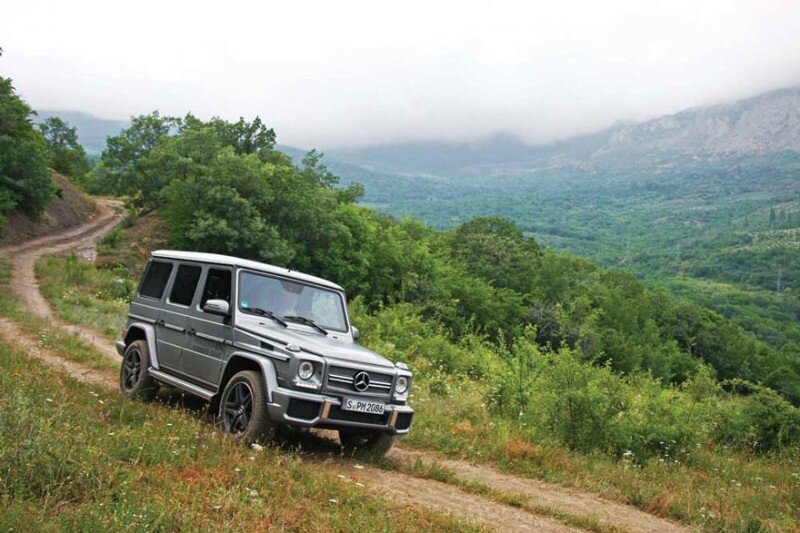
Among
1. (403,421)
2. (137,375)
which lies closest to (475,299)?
(137,375)

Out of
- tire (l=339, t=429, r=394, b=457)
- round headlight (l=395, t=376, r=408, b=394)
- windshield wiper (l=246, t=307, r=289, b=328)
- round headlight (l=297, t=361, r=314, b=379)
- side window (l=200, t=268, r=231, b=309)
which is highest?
side window (l=200, t=268, r=231, b=309)

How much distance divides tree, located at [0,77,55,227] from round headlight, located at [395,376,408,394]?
114 ft

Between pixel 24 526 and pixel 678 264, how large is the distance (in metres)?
207

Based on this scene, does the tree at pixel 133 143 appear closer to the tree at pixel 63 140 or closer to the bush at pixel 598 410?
the tree at pixel 63 140

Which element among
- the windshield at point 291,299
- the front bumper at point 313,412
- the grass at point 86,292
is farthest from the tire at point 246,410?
the grass at point 86,292

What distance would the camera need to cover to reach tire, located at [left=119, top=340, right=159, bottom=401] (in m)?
8.70

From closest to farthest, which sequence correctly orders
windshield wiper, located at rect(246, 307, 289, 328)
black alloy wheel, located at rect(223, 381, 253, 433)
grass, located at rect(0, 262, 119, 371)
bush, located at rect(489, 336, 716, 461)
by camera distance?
black alloy wheel, located at rect(223, 381, 253, 433) < windshield wiper, located at rect(246, 307, 289, 328) < bush, located at rect(489, 336, 716, 461) < grass, located at rect(0, 262, 119, 371)

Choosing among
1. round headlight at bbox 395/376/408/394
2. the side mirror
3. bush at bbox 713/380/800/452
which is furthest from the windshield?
bush at bbox 713/380/800/452

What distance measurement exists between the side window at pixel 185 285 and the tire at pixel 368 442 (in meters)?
2.88

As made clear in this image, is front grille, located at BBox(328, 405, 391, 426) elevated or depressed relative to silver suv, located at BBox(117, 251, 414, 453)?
depressed

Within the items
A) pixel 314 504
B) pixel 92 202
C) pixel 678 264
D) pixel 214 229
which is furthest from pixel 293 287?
pixel 678 264

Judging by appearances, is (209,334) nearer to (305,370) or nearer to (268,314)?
(268,314)

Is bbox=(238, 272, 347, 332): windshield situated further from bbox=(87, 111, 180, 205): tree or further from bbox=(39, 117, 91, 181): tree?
bbox=(39, 117, 91, 181): tree

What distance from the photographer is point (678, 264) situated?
625 ft
